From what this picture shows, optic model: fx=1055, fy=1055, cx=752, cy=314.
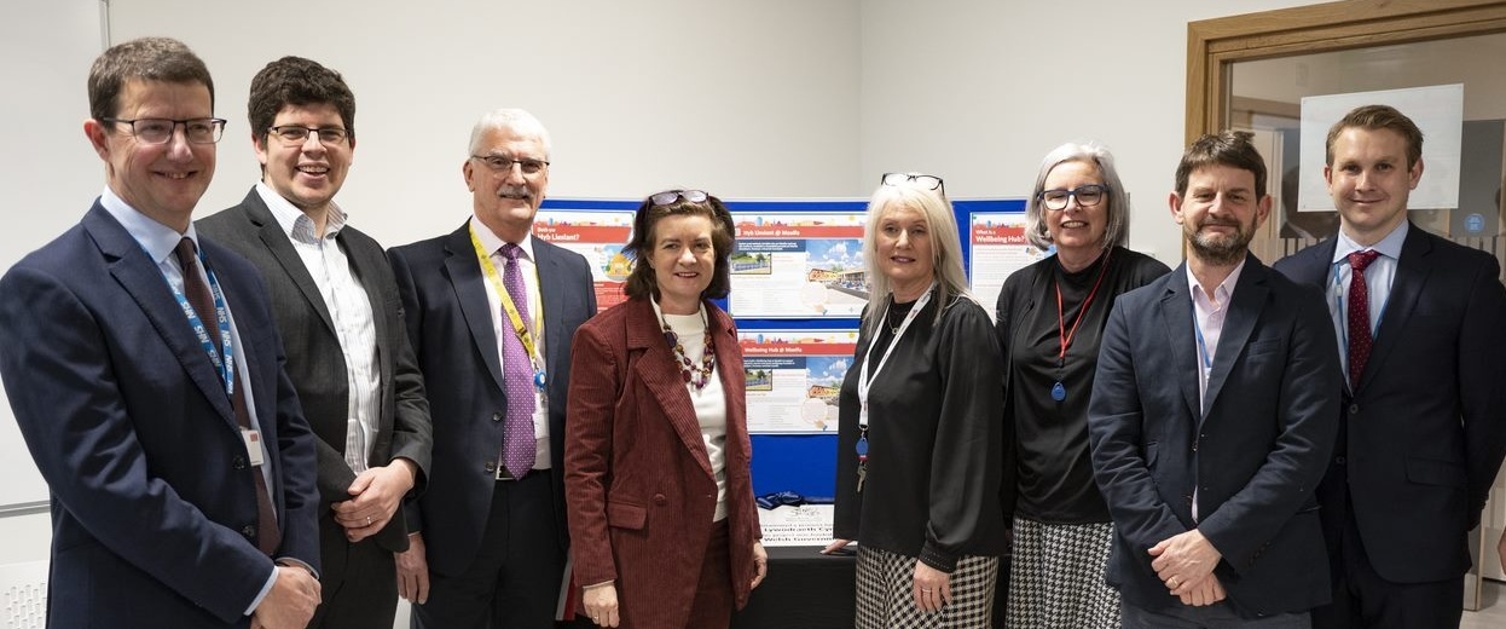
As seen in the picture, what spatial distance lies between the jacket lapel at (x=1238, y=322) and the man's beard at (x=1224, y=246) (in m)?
0.06

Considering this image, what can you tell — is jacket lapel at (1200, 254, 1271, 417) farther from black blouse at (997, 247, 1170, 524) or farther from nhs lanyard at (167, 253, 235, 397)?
nhs lanyard at (167, 253, 235, 397)

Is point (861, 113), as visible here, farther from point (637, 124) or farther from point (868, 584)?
point (868, 584)

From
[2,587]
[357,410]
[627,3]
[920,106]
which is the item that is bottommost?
[2,587]

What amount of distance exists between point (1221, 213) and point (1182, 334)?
0.97 feet

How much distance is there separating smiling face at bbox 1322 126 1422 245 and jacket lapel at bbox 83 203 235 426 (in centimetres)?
260

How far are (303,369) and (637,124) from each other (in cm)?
272

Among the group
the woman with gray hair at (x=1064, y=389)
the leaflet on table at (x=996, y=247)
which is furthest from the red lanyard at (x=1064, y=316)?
the leaflet on table at (x=996, y=247)

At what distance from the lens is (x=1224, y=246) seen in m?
2.43

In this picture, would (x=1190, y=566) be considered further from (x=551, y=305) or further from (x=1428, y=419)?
(x=551, y=305)

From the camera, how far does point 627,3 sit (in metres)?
4.72

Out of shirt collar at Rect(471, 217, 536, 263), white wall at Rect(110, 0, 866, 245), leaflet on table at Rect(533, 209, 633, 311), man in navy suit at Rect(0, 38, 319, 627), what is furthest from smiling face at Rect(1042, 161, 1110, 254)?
white wall at Rect(110, 0, 866, 245)

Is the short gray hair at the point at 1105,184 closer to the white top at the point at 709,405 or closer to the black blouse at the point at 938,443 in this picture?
the black blouse at the point at 938,443

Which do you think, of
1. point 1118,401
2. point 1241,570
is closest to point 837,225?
point 1118,401

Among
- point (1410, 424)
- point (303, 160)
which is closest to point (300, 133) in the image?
point (303, 160)
